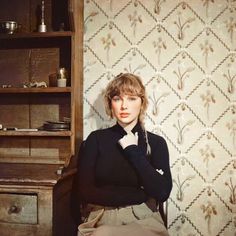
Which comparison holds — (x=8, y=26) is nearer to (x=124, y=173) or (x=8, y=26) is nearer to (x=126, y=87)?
(x=126, y=87)

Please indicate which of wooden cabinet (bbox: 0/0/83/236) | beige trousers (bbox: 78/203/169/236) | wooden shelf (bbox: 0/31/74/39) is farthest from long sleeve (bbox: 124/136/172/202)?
wooden shelf (bbox: 0/31/74/39)

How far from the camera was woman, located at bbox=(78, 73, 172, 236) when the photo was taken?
1988 mm

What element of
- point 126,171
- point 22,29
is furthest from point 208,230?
point 22,29

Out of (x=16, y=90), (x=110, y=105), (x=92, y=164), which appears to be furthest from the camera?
(x=16, y=90)

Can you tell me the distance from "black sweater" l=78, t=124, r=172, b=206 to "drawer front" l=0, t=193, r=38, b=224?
0.97 feet

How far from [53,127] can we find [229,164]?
51.3 inches

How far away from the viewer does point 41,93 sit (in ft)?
8.89

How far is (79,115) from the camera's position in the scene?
2594mm

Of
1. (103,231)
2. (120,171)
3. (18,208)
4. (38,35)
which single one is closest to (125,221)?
(103,231)

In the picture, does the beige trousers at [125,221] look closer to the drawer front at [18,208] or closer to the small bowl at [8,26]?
the drawer front at [18,208]

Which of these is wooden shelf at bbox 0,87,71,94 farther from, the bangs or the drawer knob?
the drawer knob

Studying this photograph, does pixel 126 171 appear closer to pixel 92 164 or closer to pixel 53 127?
pixel 92 164

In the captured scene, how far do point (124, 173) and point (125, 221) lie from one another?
0.93 ft

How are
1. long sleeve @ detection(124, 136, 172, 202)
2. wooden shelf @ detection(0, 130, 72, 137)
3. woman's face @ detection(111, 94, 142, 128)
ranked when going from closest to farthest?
long sleeve @ detection(124, 136, 172, 202) < woman's face @ detection(111, 94, 142, 128) < wooden shelf @ detection(0, 130, 72, 137)
